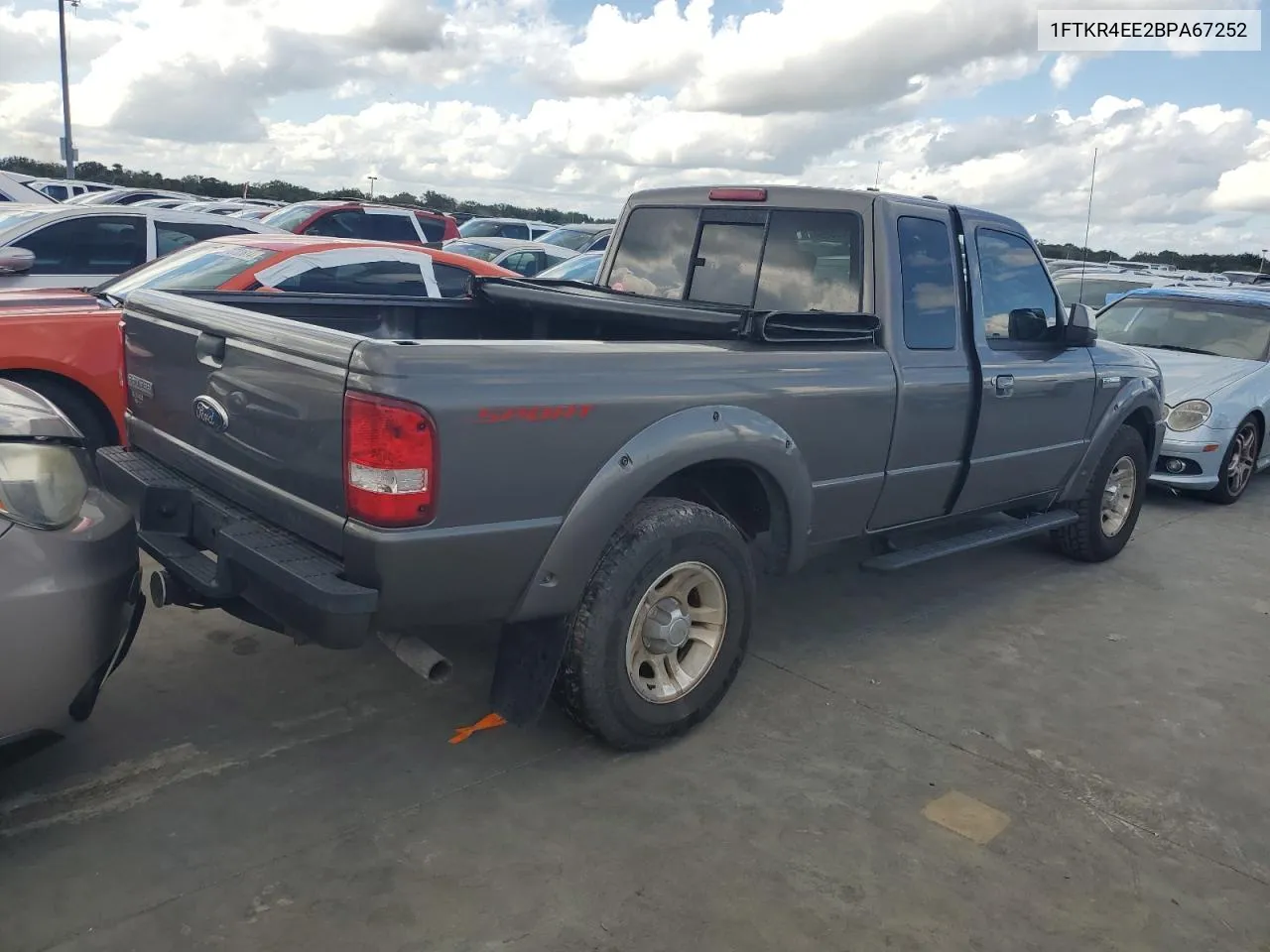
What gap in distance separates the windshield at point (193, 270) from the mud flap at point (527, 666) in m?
3.86

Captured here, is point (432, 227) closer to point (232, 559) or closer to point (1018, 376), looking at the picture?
point (1018, 376)

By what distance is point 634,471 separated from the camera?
326cm

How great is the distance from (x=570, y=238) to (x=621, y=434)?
16886mm

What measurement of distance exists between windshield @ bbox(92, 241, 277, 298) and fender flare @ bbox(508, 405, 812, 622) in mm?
3936

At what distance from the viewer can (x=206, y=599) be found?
330cm

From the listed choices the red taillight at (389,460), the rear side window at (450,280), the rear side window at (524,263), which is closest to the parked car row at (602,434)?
the red taillight at (389,460)

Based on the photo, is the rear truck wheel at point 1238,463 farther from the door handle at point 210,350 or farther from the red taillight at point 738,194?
the door handle at point 210,350

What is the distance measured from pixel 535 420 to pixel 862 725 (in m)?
1.85

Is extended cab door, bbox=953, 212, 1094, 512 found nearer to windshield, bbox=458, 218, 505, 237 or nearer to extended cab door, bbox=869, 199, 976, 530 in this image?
extended cab door, bbox=869, 199, 976, 530

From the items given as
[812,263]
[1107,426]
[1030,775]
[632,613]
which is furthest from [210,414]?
[1107,426]

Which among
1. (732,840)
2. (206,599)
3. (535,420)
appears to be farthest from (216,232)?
(732,840)

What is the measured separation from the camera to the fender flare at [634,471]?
10.3ft

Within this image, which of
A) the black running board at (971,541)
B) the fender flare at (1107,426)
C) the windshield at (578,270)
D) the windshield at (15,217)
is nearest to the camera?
the black running board at (971,541)

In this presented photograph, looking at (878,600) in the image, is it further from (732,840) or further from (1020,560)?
(732,840)
